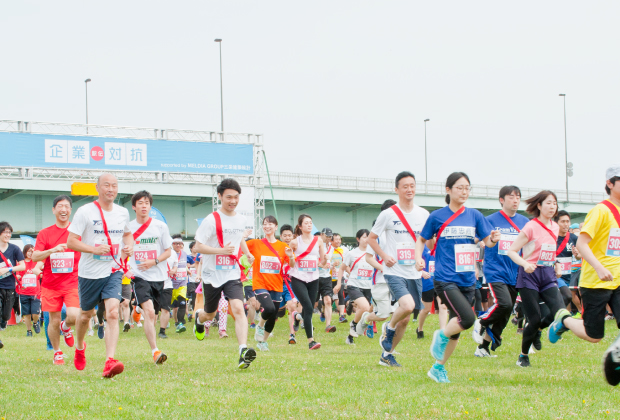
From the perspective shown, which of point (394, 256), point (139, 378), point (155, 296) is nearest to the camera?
point (139, 378)

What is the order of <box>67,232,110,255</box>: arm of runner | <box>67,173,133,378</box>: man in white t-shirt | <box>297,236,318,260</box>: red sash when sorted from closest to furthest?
<box>67,232,110,255</box>: arm of runner
<box>67,173,133,378</box>: man in white t-shirt
<box>297,236,318,260</box>: red sash

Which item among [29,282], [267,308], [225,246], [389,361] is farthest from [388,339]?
[29,282]

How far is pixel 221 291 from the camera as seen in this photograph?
874 centimetres

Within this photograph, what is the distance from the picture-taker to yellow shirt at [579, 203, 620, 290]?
6.41m

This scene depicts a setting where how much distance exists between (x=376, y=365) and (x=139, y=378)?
2931 mm

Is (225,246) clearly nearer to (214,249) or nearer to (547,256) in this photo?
(214,249)

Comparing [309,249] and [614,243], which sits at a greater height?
[614,243]

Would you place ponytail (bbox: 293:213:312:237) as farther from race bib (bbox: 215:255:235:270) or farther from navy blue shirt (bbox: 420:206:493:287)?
navy blue shirt (bbox: 420:206:493:287)

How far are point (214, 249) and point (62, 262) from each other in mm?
2429

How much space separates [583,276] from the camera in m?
6.60

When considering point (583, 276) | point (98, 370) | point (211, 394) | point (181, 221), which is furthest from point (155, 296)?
point (181, 221)

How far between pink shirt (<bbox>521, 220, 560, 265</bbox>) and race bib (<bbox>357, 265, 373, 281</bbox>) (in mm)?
5029

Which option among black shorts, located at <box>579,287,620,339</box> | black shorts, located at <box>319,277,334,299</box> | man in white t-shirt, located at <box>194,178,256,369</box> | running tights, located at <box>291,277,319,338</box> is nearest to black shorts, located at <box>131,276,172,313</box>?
man in white t-shirt, located at <box>194,178,256,369</box>

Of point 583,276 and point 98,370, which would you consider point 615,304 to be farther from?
point 98,370
